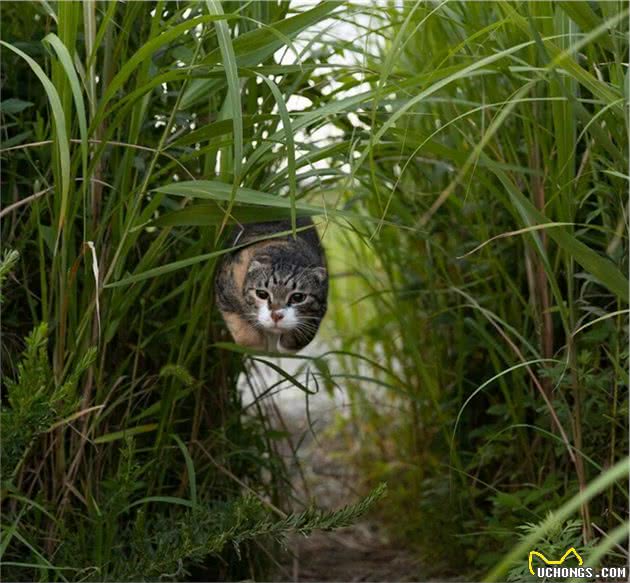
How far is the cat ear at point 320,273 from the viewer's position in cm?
182

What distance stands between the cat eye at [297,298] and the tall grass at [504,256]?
0.18 meters

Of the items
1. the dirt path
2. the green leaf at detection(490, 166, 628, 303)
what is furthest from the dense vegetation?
the dirt path

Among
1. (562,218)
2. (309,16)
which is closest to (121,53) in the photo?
(309,16)

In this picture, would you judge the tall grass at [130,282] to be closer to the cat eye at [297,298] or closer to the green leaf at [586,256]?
the cat eye at [297,298]

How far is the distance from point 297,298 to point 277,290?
0.17 feet

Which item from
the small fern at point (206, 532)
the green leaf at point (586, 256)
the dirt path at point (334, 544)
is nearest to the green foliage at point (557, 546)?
the small fern at point (206, 532)

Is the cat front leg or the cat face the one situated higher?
the cat face

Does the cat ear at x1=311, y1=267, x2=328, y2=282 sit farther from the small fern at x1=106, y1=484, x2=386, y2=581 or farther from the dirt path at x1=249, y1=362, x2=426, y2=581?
the small fern at x1=106, y1=484, x2=386, y2=581

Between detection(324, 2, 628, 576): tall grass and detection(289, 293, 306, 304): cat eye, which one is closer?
detection(324, 2, 628, 576): tall grass

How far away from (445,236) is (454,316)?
248 mm

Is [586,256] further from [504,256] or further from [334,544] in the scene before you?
[334,544]

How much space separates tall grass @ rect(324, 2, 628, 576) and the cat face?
15 centimetres

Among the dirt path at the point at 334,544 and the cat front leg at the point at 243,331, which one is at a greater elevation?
the cat front leg at the point at 243,331

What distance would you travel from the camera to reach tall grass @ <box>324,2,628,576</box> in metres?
1.53
